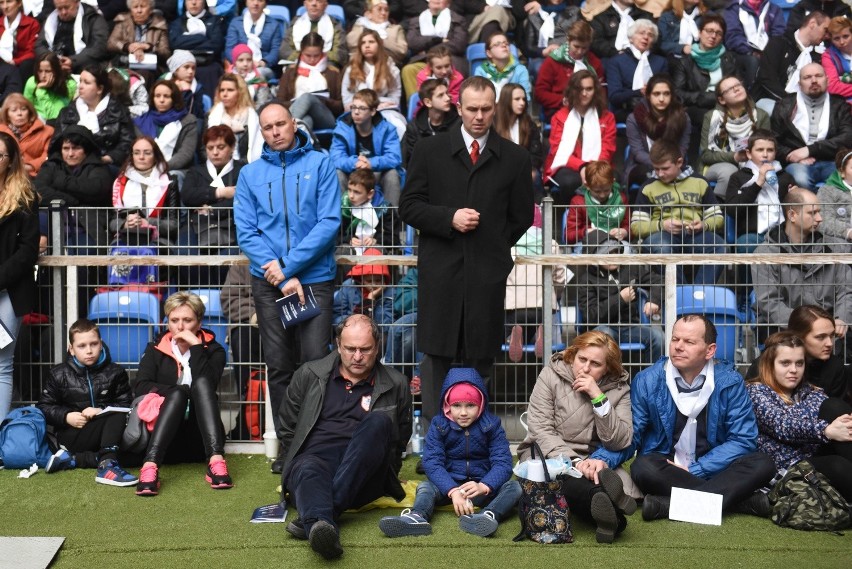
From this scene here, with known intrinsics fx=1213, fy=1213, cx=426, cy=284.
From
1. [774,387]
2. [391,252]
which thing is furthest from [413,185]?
[774,387]

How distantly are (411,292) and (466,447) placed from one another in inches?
62.9

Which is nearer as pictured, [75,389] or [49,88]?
[75,389]

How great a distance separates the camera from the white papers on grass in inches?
256

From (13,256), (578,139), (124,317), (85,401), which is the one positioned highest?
(578,139)

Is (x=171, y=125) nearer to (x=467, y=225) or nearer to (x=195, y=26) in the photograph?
(x=195, y=26)

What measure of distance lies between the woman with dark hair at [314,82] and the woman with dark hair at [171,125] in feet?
3.24

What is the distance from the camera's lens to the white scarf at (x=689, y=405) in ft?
22.4

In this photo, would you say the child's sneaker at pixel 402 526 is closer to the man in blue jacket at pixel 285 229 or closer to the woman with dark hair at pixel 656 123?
the man in blue jacket at pixel 285 229

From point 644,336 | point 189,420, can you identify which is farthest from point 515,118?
point 189,420

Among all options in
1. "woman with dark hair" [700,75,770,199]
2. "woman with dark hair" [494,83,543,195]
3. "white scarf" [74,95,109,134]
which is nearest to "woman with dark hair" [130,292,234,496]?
"white scarf" [74,95,109,134]

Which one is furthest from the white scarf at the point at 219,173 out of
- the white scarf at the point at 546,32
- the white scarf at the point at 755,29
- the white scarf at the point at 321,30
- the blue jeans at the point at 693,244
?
the white scarf at the point at 755,29

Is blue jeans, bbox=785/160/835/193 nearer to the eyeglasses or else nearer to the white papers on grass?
the eyeglasses

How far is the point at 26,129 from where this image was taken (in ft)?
34.9

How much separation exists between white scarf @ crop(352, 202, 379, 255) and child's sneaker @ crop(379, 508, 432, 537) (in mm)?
2334
